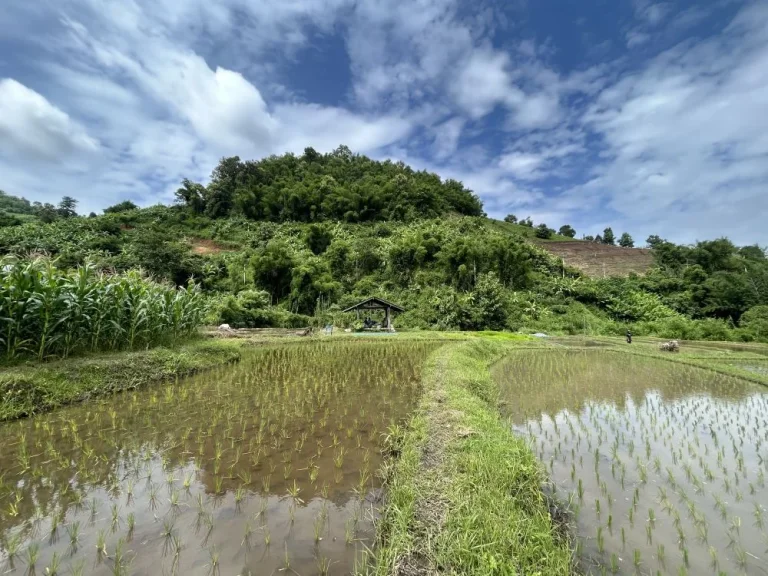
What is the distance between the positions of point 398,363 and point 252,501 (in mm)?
8315

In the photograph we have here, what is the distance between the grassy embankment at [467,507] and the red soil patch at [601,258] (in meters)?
40.0

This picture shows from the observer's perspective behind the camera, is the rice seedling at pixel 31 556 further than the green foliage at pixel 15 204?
No

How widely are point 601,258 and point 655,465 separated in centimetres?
4413

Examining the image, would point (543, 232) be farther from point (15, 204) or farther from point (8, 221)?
point (15, 204)

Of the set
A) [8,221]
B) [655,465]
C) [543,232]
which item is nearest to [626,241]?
[543,232]

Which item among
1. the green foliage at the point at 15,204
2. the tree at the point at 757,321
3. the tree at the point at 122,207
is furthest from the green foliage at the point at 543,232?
the green foliage at the point at 15,204

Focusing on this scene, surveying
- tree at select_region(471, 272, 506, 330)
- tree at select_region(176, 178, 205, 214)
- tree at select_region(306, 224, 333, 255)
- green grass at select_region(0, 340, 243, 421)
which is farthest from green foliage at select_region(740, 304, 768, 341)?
tree at select_region(176, 178, 205, 214)

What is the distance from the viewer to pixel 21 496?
363 cm

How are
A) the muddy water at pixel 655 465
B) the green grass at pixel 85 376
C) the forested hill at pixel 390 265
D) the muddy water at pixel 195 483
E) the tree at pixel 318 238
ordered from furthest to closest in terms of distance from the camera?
the tree at pixel 318 238 → the forested hill at pixel 390 265 → the green grass at pixel 85 376 → the muddy water at pixel 655 465 → the muddy water at pixel 195 483

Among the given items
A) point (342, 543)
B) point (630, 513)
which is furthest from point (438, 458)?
point (630, 513)

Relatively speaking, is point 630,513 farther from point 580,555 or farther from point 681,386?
point 681,386

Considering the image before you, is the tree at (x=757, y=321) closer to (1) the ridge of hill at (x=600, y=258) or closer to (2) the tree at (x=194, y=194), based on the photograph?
(1) the ridge of hill at (x=600, y=258)

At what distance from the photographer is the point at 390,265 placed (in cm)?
3306

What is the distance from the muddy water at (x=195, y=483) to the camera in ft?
9.41
